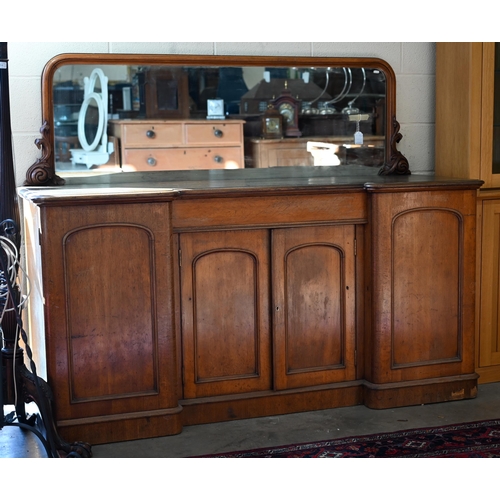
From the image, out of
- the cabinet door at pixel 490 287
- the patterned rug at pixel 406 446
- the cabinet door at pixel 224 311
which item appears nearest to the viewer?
the patterned rug at pixel 406 446

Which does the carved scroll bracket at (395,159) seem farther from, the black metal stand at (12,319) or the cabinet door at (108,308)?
the black metal stand at (12,319)

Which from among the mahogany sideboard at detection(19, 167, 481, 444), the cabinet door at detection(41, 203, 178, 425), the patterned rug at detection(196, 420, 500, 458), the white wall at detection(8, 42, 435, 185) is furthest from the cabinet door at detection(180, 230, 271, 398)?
the white wall at detection(8, 42, 435, 185)

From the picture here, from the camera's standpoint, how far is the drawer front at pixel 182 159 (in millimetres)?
3416

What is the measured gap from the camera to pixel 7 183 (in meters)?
2.79

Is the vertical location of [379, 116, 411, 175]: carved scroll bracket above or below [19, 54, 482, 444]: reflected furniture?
above

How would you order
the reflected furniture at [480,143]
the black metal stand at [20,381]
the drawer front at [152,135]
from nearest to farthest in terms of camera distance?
the black metal stand at [20,381]
the drawer front at [152,135]
the reflected furniture at [480,143]

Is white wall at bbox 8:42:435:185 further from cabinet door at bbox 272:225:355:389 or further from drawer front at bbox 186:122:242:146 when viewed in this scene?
cabinet door at bbox 272:225:355:389

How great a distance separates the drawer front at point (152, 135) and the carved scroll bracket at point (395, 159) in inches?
42.5

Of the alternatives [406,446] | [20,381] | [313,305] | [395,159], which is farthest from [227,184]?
[406,446]

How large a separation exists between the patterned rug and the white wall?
1.44 metres

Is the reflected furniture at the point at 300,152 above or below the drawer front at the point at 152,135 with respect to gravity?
below

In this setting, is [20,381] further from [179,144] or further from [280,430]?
[179,144]

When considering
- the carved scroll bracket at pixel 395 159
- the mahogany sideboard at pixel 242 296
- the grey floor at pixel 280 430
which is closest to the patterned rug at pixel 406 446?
the grey floor at pixel 280 430

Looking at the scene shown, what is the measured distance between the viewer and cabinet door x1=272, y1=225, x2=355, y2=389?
3215mm
